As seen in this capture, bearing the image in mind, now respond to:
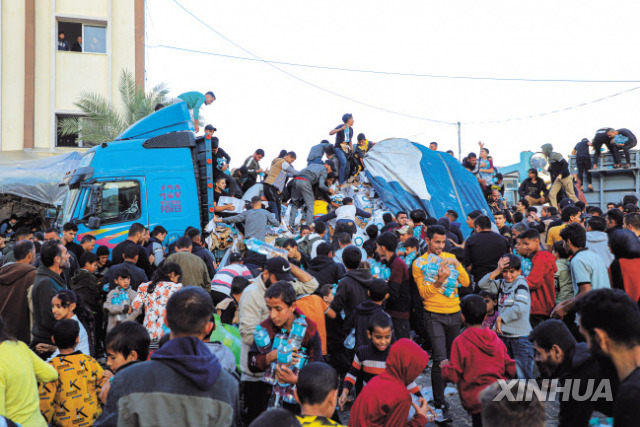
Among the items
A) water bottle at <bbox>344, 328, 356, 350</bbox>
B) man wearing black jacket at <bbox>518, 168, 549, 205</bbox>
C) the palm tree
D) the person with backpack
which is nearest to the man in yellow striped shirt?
the person with backpack

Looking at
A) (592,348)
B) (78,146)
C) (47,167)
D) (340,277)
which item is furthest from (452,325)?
(78,146)

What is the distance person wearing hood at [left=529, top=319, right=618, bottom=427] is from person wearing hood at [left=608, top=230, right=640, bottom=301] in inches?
94.4

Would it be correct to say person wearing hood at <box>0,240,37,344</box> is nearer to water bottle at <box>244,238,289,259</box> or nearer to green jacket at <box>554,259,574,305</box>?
water bottle at <box>244,238,289,259</box>

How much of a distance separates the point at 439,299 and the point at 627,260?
1934 mm

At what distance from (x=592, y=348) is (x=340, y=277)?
4.17 metres

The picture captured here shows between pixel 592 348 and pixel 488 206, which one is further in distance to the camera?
pixel 488 206

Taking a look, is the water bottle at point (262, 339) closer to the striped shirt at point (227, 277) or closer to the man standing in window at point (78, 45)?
the striped shirt at point (227, 277)

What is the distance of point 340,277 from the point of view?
6.51 m

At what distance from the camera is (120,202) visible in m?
10.4

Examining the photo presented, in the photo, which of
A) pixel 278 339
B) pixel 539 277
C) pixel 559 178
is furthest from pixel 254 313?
pixel 559 178

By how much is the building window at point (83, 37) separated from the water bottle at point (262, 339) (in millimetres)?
21456

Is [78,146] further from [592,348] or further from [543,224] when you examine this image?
[592,348]

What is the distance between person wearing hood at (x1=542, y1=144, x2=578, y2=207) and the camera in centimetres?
1413

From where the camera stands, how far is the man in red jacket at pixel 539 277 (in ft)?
20.4
